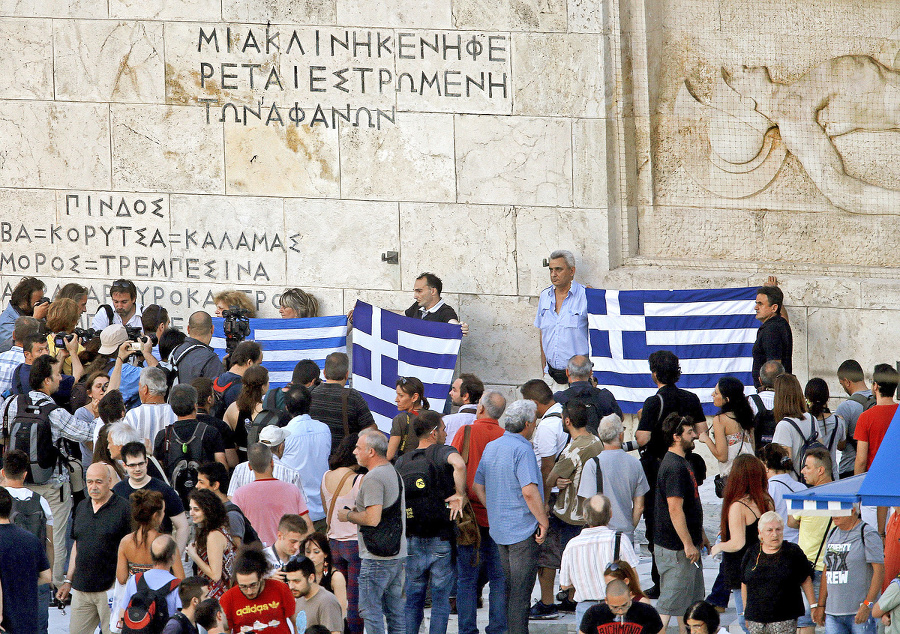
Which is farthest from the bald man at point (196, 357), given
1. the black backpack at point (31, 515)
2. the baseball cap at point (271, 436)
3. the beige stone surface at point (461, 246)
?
the beige stone surface at point (461, 246)


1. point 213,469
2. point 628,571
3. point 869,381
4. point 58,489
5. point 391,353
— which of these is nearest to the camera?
point 628,571

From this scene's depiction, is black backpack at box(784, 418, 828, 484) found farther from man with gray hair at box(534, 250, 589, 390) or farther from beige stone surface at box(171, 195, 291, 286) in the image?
beige stone surface at box(171, 195, 291, 286)

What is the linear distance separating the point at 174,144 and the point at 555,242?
405 cm

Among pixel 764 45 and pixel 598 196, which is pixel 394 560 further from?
pixel 764 45

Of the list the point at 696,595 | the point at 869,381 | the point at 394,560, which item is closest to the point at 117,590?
the point at 394,560

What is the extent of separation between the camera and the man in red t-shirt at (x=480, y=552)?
893cm

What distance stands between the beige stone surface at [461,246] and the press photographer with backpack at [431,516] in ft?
16.0

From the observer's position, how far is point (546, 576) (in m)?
9.50

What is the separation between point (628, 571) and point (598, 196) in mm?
6757

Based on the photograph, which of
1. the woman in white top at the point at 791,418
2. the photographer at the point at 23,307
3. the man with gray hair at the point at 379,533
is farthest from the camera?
the photographer at the point at 23,307

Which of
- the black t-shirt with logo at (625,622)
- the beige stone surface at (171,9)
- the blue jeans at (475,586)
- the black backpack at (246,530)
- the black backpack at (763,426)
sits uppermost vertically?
the beige stone surface at (171,9)

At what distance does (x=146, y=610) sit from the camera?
279 inches

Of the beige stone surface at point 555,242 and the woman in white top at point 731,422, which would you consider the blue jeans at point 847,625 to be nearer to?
the woman in white top at point 731,422

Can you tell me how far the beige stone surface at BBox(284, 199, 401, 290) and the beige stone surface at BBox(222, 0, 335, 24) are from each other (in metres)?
1.86
